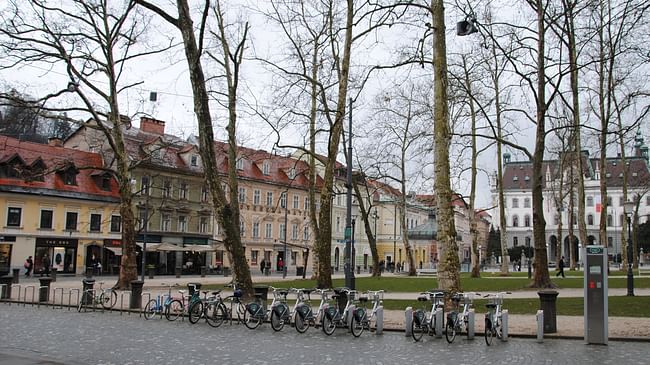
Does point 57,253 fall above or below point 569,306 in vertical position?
above

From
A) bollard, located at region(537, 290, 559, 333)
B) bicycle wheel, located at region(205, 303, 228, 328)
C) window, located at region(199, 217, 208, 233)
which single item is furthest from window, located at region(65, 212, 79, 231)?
bollard, located at region(537, 290, 559, 333)

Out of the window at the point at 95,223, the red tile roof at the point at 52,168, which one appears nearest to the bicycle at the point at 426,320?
the red tile roof at the point at 52,168

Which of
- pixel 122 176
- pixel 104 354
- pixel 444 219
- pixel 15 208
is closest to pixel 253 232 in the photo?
pixel 15 208

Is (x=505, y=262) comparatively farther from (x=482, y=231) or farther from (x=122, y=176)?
(x=482, y=231)

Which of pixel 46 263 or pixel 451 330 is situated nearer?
pixel 451 330

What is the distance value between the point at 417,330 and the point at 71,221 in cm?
4061

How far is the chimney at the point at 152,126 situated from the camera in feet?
193

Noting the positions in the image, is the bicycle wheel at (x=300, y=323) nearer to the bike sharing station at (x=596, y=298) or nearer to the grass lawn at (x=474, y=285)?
the bike sharing station at (x=596, y=298)

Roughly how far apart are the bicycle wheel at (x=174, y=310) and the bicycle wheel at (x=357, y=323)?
562 centimetres

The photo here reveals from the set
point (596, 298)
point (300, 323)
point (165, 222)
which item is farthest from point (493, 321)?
point (165, 222)

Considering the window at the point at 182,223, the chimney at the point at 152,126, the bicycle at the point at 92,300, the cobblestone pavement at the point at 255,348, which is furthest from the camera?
the chimney at the point at 152,126

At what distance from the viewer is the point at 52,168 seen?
4550 centimetres

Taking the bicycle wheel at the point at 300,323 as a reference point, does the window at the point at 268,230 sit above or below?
above

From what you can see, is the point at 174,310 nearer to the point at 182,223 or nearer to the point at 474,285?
the point at 474,285
